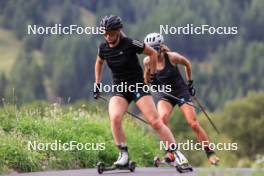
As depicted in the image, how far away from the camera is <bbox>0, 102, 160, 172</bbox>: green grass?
14711 millimetres

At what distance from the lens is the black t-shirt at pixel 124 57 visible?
42.1ft

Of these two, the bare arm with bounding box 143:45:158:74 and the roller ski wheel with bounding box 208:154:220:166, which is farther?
the roller ski wheel with bounding box 208:154:220:166

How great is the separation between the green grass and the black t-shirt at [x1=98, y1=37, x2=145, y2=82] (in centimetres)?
254

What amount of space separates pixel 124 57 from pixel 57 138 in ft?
12.7

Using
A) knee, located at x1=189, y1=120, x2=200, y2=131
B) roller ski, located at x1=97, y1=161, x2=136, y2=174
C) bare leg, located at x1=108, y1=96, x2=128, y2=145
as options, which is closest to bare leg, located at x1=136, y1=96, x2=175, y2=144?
bare leg, located at x1=108, y1=96, x2=128, y2=145

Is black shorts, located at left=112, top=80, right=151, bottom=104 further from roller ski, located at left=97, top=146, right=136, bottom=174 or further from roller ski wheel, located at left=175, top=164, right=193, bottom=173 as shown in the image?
roller ski wheel, located at left=175, top=164, right=193, bottom=173

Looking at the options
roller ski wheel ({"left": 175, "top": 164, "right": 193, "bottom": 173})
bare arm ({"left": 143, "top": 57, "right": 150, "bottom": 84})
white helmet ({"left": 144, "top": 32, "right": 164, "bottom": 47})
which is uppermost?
white helmet ({"left": 144, "top": 32, "right": 164, "bottom": 47})

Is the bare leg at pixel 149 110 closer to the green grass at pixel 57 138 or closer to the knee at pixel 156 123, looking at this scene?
the knee at pixel 156 123

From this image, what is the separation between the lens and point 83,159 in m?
16.2

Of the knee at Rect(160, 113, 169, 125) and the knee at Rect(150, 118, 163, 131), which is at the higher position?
the knee at Rect(160, 113, 169, 125)

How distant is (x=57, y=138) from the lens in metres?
16.3

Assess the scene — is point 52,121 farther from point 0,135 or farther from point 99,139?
point 0,135

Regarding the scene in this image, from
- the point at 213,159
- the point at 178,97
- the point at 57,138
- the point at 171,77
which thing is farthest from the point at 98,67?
the point at 57,138

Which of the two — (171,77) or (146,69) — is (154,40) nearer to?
(146,69)
